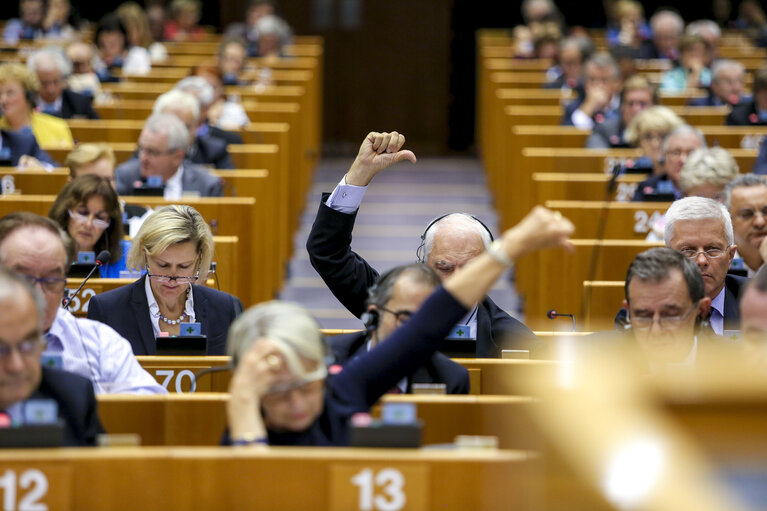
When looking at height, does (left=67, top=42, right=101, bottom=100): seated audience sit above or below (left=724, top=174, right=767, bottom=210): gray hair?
above

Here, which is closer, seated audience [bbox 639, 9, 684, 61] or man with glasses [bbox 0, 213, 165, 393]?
man with glasses [bbox 0, 213, 165, 393]

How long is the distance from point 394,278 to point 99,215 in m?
1.77

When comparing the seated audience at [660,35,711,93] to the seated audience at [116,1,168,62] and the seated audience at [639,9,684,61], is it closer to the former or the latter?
the seated audience at [639,9,684,61]

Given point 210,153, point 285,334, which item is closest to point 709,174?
point 210,153

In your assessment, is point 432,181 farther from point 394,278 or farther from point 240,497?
point 240,497

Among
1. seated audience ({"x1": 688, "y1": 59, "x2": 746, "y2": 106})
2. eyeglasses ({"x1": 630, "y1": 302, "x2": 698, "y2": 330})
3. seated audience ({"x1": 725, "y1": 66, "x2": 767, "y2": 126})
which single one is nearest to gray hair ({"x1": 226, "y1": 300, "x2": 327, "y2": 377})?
eyeglasses ({"x1": 630, "y1": 302, "x2": 698, "y2": 330})

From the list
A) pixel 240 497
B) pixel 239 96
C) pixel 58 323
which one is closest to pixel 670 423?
pixel 240 497

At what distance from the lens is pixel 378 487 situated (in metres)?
2.03

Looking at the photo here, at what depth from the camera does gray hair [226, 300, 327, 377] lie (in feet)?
7.25

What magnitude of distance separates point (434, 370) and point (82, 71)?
6.39 m

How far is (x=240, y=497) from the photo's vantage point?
2037 mm

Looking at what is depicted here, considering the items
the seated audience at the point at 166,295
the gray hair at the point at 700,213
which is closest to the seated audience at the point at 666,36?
the gray hair at the point at 700,213

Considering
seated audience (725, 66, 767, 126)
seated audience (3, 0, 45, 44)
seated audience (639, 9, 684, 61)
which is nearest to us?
seated audience (725, 66, 767, 126)

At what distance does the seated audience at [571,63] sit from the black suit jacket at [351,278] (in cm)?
524
